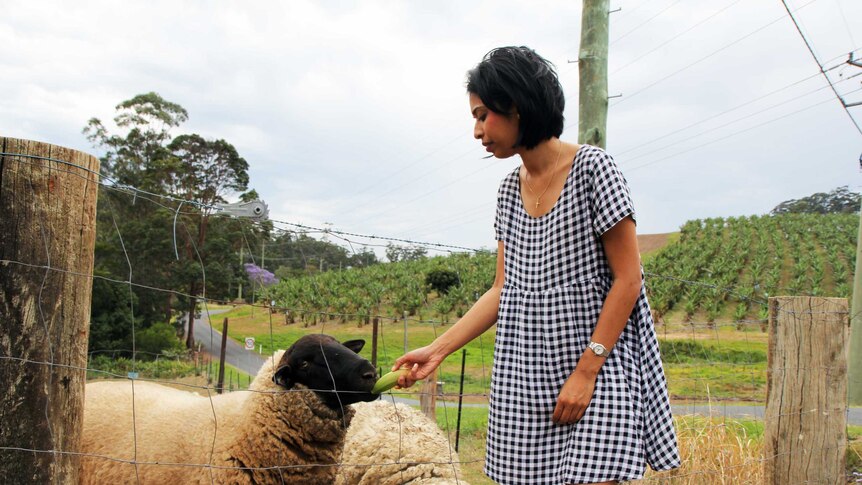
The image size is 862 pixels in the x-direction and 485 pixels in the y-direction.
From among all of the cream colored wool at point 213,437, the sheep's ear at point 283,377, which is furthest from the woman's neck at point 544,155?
the sheep's ear at point 283,377

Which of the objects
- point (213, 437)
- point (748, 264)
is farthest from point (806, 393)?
point (748, 264)

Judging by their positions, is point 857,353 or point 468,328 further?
point 857,353

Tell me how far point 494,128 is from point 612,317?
0.69m

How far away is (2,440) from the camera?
6.48 feet

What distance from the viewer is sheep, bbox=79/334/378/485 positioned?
3.57 metres

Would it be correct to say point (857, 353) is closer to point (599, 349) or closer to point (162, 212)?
point (599, 349)

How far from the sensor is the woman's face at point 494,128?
2.04 metres

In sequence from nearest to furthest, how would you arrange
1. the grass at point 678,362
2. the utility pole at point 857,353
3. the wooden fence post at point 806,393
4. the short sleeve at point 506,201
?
the short sleeve at point 506,201 < the wooden fence post at point 806,393 < the utility pole at point 857,353 < the grass at point 678,362

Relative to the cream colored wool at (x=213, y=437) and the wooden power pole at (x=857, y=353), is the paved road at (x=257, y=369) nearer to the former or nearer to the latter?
the wooden power pole at (x=857, y=353)

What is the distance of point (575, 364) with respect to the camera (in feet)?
6.53

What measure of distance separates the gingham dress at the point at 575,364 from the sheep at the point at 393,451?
7.92 feet

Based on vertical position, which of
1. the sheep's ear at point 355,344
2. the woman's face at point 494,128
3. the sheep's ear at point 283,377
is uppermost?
the woman's face at point 494,128

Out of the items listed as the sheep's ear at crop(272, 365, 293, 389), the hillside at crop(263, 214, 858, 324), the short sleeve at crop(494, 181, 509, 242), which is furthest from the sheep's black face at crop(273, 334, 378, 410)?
the hillside at crop(263, 214, 858, 324)

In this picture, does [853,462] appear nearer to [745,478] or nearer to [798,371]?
[745,478]
